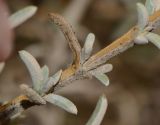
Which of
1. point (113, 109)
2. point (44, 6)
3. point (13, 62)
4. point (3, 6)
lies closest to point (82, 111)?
point (113, 109)

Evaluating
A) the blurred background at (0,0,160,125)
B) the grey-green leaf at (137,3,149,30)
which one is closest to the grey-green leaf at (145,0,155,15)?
the grey-green leaf at (137,3,149,30)

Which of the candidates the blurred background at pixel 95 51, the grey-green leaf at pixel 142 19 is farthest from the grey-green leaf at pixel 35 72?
the blurred background at pixel 95 51

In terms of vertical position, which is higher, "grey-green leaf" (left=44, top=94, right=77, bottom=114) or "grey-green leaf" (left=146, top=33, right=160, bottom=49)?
"grey-green leaf" (left=146, top=33, right=160, bottom=49)

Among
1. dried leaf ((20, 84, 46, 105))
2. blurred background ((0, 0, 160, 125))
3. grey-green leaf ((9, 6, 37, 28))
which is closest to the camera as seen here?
dried leaf ((20, 84, 46, 105))

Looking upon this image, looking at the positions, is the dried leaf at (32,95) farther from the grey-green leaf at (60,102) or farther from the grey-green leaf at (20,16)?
the grey-green leaf at (20,16)

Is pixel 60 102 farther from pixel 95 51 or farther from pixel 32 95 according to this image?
pixel 95 51

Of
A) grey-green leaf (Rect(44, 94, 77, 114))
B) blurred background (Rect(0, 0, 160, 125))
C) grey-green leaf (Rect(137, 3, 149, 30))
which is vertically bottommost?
blurred background (Rect(0, 0, 160, 125))

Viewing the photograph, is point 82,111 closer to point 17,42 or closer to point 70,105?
point 17,42

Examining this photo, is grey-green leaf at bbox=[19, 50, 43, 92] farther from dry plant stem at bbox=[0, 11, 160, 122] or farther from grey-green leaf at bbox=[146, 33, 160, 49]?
grey-green leaf at bbox=[146, 33, 160, 49]
